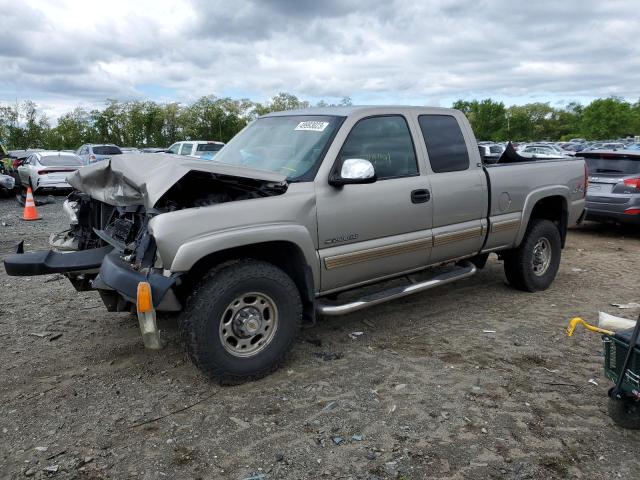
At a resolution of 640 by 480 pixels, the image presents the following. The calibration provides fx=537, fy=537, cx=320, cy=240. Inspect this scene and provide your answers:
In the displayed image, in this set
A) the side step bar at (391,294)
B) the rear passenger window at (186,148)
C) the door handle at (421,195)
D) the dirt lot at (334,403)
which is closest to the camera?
the dirt lot at (334,403)

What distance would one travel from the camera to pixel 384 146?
14.9ft

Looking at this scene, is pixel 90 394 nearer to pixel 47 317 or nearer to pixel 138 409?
pixel 138 409

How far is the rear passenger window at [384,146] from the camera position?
432 cm

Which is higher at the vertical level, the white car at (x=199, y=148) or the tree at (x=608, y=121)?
the tree at (x=608, y=121)

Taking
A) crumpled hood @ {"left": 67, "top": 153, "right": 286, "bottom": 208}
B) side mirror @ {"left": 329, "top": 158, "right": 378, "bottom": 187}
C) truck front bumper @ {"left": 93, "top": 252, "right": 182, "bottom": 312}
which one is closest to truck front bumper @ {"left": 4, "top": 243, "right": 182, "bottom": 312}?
truck front bumper @ {"left": 93, "top": 252, "right": 182, "bottom": 312}

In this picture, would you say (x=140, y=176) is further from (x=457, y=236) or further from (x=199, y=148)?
(x=199, y=148)

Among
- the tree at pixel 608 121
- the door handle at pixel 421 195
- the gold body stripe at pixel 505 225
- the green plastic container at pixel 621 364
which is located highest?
the tree at pixel 608 121

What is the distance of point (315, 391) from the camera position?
12.2 feet

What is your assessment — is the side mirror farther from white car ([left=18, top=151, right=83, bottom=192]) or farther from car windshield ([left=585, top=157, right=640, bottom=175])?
white car ([left=18, top=151, right=83, bottom=192])

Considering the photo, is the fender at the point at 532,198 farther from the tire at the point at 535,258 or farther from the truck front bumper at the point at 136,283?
the truck front bumper at the point at 136,283

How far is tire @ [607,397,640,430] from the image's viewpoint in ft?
10.1

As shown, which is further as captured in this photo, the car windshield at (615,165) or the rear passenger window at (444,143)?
the car windshield at (615,165)

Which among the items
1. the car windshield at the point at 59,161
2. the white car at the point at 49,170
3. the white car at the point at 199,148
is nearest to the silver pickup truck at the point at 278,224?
the white car at the point at 49,170

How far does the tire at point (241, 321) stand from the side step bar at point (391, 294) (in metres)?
0.29
